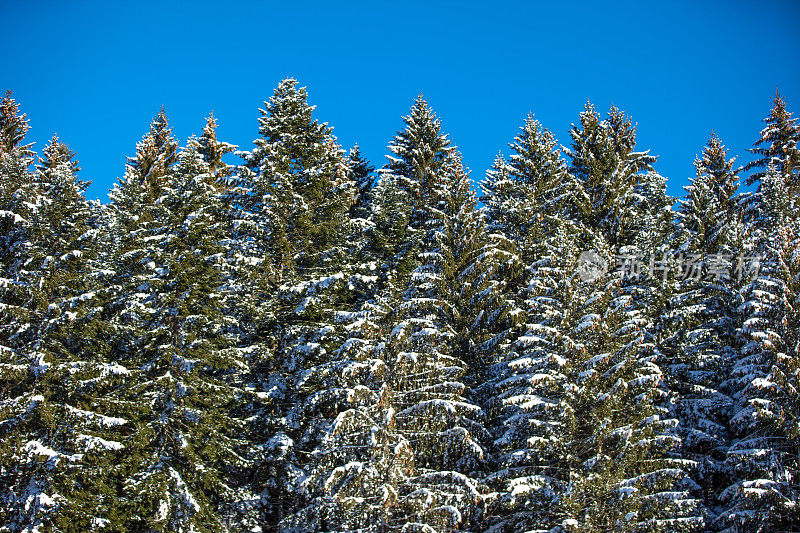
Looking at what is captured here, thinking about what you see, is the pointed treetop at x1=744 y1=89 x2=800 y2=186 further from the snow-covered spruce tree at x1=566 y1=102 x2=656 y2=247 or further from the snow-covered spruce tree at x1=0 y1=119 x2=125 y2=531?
the snow-covered spruce tree at x1=0 y1=119 x2=125 y2=531

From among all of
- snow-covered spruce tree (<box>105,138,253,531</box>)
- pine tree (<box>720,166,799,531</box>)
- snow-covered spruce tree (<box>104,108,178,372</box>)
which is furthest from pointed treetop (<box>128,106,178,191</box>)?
pine tree (<box>720,166,799,531</box>)

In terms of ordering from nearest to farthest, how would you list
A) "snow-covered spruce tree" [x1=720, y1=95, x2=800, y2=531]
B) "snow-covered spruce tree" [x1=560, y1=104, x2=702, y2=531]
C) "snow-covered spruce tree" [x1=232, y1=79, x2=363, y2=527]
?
1. "snow-covered spruce tree" [x1=560, y1=104, x2=702, y2=531]
2. "snow-covered spruce tree" [x1=720, y1=95, x2=800, y2=531]
3. "snow-covered spruce tree" [x1=232, y1=79, x2=363, y2=527]

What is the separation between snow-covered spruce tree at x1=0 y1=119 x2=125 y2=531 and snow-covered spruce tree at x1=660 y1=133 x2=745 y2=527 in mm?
18810

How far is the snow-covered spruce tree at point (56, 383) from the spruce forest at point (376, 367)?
0.23 ft

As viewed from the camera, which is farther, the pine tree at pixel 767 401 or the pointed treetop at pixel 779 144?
the pointed treetop at pixel 779 144

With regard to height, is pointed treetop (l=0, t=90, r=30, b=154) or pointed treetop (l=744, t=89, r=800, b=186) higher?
pointed treetop (l=0, t=90, r=30, b=154)

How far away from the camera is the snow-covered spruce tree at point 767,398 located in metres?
16.9

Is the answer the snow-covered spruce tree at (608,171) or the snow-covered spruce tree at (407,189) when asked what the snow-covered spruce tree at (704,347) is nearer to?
the snow-covered spruce tree at (608,171)

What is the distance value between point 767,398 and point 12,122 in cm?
4553

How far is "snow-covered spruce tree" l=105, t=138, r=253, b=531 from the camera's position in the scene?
17.7 m

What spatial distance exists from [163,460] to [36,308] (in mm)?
6469

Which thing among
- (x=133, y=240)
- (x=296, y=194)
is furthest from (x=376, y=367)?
(x=133, y=240)

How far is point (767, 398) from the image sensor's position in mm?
18141

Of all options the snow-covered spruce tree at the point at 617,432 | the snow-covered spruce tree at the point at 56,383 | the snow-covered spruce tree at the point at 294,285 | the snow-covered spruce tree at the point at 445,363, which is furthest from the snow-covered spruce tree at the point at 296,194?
the snow-covered spruce tree at the point at 617,432
